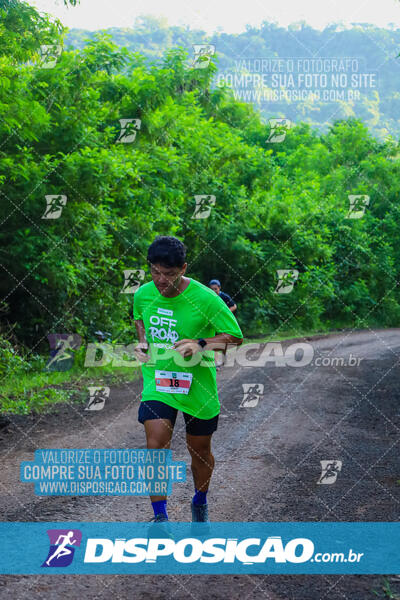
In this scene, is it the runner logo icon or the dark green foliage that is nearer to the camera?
the runner logo icon

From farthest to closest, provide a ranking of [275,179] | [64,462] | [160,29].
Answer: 1. [160,29]
2. [275,179]
3. [64,462]

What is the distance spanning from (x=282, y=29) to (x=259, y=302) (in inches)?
4662

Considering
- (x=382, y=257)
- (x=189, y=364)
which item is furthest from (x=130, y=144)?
(x=382, y=257)

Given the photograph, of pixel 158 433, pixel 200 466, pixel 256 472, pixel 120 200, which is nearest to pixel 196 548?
pixel 200 466

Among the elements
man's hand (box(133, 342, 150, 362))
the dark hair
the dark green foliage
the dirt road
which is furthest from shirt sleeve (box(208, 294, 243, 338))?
the dark green foliage

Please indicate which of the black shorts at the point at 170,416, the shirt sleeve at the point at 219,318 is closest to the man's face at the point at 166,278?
the shirt sleeve at the point at 219,318

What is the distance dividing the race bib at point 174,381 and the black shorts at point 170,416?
12cm

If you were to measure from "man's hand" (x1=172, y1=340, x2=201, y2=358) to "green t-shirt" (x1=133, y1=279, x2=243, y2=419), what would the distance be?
0.11 m

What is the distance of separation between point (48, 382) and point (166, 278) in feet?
25.4

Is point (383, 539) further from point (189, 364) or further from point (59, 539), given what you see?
point (59, 539)

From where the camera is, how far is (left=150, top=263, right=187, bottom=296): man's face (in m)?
4.40

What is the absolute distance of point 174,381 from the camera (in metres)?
4.50

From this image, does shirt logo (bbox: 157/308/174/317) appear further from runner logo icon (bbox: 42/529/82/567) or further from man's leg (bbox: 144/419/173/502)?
runner logo icon (bbox: 42/529/82/567)

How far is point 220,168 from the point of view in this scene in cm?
2612
